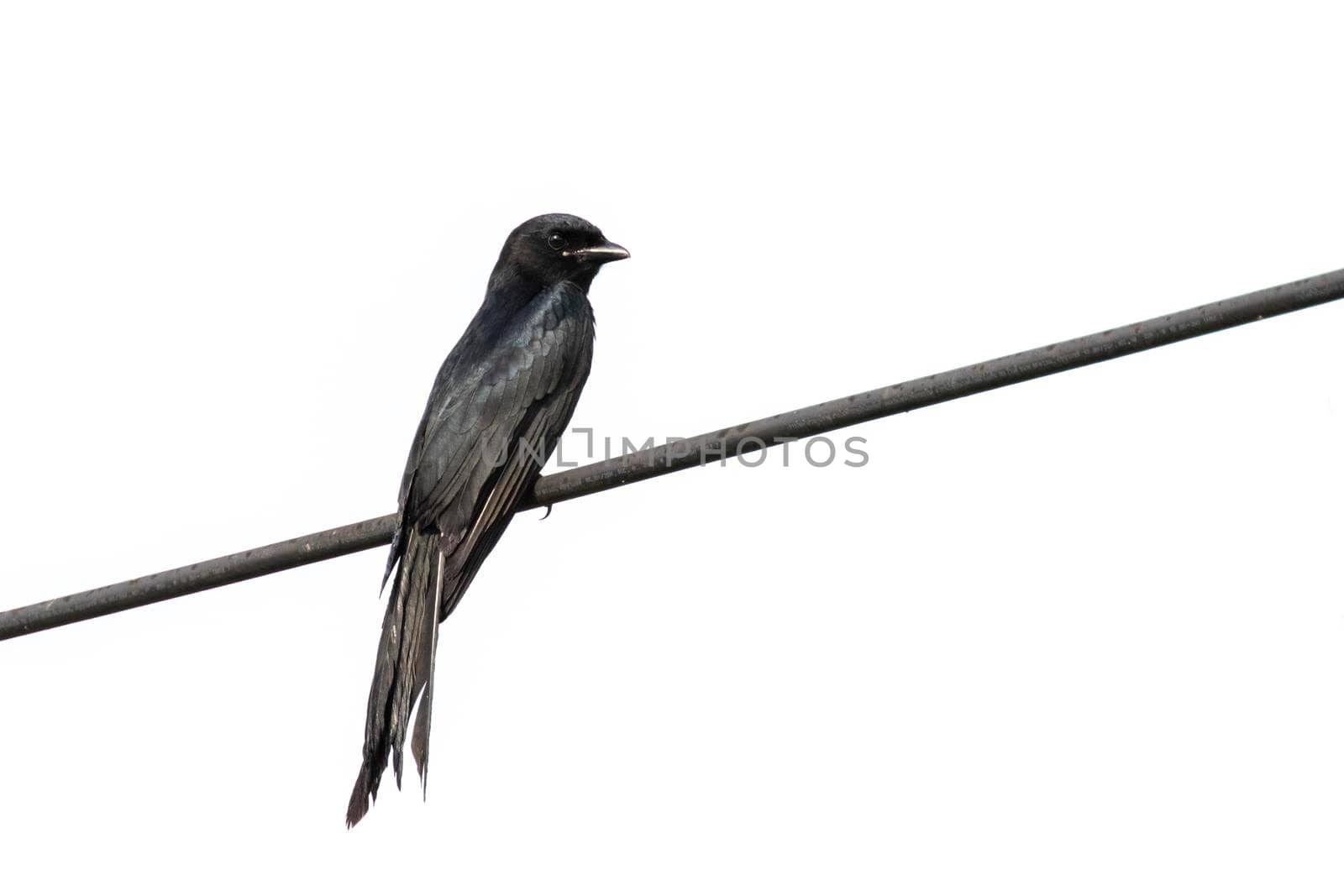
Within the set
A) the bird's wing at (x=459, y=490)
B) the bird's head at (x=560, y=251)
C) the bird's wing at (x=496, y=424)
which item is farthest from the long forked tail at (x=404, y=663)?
the bird's head at (x=560, y=251)

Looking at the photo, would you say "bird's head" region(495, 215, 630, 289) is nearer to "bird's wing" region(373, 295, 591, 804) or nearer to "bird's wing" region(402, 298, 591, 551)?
"bird's wing" region(402, 298, 591, 551)

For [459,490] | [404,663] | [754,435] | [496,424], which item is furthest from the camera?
[496,424]

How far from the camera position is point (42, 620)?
4.64 meters

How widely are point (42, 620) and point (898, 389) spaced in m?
2.62

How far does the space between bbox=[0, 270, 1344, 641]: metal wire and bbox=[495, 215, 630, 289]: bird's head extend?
298 cm

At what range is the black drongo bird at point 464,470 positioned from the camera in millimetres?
5738

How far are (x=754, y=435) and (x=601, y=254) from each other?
3.93 meters

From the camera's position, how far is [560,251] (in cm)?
805

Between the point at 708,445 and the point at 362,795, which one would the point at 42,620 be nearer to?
the point at 362,795

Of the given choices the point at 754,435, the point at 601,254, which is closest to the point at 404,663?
the point at 754,435

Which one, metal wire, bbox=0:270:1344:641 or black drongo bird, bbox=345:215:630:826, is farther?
black drongo bird, bbox=345:215:630:826

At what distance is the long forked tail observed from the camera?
217 inches

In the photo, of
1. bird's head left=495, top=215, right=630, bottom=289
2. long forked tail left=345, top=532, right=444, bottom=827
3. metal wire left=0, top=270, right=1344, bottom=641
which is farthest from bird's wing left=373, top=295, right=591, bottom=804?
bird's head left=495, top=215, right=630, bottom=289

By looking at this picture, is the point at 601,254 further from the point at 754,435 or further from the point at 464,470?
the point at 754,435
